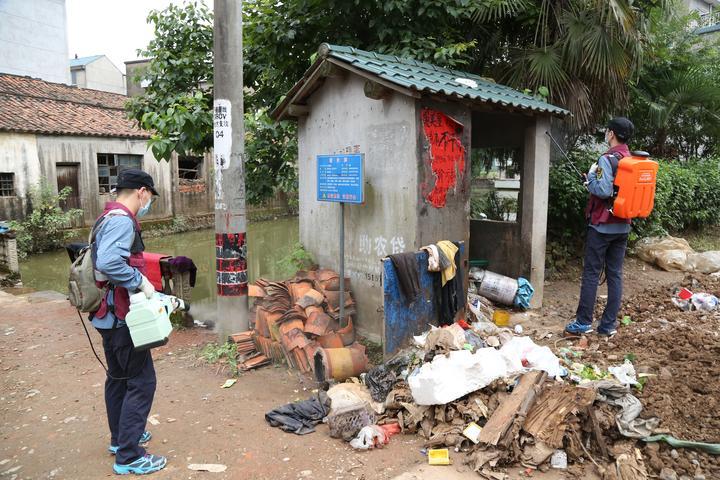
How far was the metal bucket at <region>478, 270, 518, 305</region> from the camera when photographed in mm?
6426

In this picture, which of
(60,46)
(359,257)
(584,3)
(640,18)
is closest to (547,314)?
(359,257)

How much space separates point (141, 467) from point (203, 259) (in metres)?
12.1

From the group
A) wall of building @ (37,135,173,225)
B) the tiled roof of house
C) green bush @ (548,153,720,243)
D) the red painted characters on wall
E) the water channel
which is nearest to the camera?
the red painted characters on wall

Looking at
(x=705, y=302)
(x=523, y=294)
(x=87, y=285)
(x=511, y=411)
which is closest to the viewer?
(x=87, y=285)

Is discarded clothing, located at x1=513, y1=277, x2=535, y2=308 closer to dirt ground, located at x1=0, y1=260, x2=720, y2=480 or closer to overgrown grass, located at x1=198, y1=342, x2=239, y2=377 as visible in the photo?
dirt ground, located at x1=0, y1=260, x2=720, y2=480

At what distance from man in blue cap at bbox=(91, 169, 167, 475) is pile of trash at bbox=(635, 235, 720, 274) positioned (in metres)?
8.38

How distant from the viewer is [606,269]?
16.8 ft

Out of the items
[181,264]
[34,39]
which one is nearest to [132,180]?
[181,264]

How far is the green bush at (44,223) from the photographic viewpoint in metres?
14.9

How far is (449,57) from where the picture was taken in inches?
290

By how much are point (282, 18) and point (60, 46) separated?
20.3 meters

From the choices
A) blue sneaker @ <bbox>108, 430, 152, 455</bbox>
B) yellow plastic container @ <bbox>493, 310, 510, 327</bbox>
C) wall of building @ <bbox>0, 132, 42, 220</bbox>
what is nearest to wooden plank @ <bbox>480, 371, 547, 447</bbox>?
yellow plastic container @ <bbox>493, 310, 510, 327</bbox>

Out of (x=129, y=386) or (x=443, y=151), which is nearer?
(x=129, y=386)

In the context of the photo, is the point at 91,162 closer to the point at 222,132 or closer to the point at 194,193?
the point at 194,193
